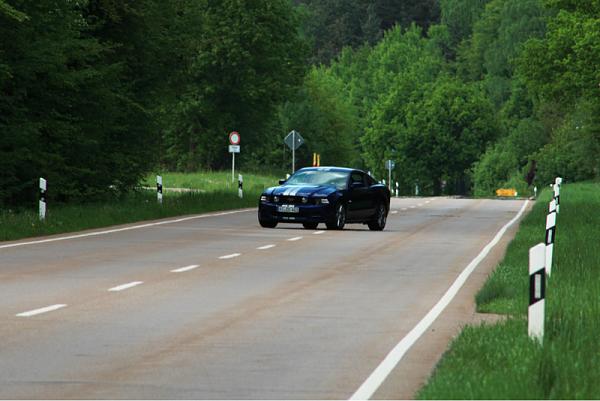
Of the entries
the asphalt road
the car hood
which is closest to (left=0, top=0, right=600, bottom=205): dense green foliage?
the car hood

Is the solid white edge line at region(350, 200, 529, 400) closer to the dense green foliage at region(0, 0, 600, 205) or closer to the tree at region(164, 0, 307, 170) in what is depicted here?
the dense green foliage at region(0, 0, 600, 205)

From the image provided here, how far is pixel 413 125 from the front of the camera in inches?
5418

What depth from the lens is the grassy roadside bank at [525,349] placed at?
9.42 m

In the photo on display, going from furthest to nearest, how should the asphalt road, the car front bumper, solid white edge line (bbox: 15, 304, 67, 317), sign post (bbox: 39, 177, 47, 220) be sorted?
the car front bumper
sign post (bbox: 39, 177, 47, 220)
solid white edge line (bbox: 15, 304, 67, 317)
the asphalt road

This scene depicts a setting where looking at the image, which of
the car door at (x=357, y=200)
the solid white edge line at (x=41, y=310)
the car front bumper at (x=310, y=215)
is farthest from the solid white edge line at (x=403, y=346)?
the car door at (x=357, y=200)

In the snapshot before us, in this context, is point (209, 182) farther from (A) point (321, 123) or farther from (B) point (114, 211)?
(A) point (321, 123)

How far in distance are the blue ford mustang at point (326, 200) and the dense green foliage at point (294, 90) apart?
4896 millimetres

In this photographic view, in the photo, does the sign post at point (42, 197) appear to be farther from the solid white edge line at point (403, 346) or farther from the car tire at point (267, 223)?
the solid white edge line at point (403, 346)

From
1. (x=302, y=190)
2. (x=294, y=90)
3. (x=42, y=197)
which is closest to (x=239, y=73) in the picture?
(x=294, y=90)

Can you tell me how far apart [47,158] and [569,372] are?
83.9 feet

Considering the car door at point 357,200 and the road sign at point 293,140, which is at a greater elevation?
the road sign at point 293,140

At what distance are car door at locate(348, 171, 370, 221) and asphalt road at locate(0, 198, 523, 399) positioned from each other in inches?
211

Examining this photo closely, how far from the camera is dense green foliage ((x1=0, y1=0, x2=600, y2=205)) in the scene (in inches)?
1345

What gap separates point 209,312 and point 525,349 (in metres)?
4.78
